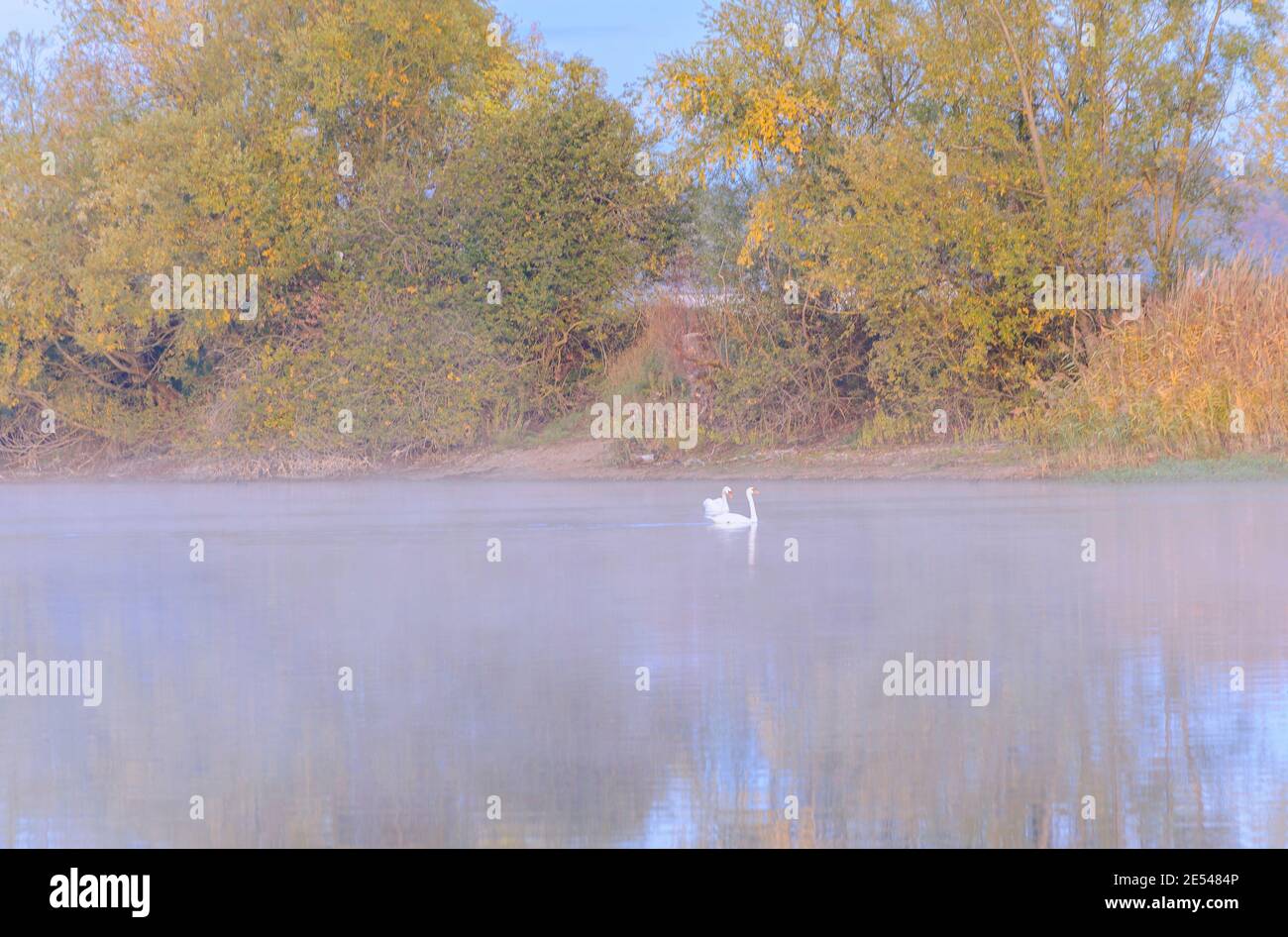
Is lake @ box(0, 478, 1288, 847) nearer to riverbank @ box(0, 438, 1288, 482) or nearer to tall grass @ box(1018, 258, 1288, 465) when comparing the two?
riverbank @ box(0, 438, 1288, 482)

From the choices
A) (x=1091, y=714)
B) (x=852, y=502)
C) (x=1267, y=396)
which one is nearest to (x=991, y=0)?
(x=1267, y=396)

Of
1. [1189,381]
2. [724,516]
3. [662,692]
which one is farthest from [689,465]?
[662,692]

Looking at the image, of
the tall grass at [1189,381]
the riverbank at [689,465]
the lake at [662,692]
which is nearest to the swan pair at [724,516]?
the lake at [662,692]

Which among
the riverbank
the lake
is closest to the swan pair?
the lake

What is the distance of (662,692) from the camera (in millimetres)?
8430

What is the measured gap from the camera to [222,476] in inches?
Answer: 1276

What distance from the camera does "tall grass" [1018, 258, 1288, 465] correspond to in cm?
2428

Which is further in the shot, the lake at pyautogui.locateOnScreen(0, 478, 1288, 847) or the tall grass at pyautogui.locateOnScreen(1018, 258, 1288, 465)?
the tall grass at pyautogui.locateOnScreen(1018, 258, 1288, 465)

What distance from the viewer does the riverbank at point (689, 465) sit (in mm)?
24131

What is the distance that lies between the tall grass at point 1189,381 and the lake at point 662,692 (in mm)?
7830

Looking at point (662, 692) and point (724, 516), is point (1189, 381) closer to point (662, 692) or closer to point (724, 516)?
point (724, 516)

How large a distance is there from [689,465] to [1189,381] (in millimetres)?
8931

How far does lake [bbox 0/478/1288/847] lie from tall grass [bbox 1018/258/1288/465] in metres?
7.83

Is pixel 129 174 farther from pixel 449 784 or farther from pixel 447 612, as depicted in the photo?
pixel 449 784
